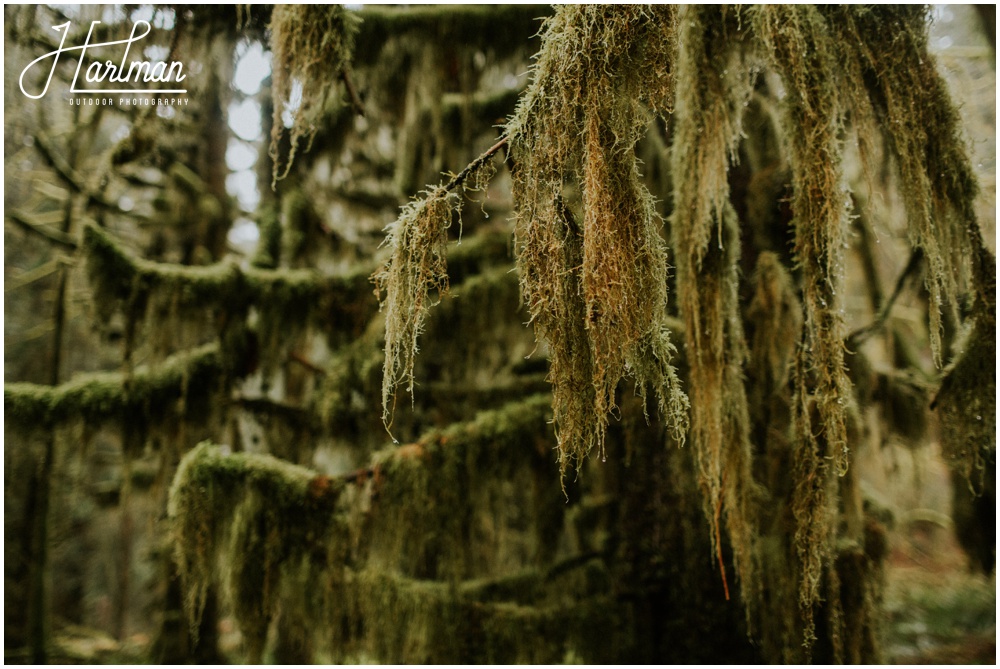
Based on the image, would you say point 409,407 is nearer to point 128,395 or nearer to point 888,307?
point 128,395

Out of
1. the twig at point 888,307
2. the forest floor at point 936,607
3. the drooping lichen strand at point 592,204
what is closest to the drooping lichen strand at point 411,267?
the drooping lichen strand at point 592,204

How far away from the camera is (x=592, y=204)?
1607 millimetres

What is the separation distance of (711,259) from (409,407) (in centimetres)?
281

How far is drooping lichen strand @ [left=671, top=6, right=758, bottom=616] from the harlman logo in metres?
3.02

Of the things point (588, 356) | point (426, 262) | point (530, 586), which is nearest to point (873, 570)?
point (530, 586)

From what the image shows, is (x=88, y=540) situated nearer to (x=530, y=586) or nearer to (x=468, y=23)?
(x=530, y=586)

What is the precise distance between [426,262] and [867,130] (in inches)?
79.2

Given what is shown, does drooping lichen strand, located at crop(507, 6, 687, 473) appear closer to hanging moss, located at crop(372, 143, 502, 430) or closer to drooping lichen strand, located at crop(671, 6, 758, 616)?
hanging moss, located at crop(372, 143, 502, 430)

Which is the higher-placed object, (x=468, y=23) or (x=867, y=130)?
(x=468, y=23)

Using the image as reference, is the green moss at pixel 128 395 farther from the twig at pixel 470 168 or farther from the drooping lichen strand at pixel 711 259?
the drooping lichen strand at pixel 711 259

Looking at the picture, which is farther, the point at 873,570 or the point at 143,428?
the point at 143,428

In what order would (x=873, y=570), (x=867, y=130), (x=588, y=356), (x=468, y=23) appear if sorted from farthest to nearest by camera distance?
(x=468, y=23) → (x=873, y=570) → (x=867, y=130) → (x=588, y=356)

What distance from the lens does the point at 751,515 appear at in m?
2.71

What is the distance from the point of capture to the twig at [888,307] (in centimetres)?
323
